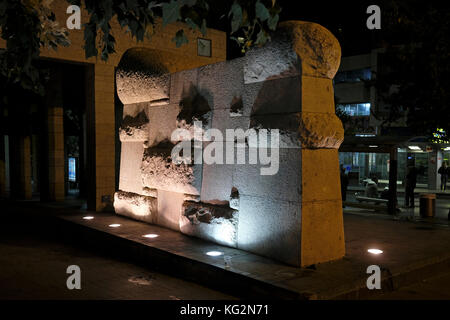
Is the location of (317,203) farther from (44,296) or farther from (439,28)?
(439,28)

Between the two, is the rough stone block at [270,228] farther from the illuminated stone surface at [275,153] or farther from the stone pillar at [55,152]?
the stone pillar at [55,152]

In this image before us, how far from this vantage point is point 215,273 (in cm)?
583

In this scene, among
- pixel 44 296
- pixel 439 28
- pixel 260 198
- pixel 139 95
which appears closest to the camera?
pixel 44 296

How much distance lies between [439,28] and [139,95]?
7.49 metres

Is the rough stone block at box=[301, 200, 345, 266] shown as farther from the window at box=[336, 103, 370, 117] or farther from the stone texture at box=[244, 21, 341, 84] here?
the window at box=[336, 103, 370, 117]

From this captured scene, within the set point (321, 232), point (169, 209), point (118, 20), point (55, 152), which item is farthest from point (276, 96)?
point (55, 152)

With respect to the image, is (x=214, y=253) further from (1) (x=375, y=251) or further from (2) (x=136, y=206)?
(2) (x=136, y=206)

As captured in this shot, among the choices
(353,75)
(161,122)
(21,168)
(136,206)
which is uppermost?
(353,75)

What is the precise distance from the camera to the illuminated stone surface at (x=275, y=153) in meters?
5.93

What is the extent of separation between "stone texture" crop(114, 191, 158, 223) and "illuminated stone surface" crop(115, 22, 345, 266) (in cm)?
89

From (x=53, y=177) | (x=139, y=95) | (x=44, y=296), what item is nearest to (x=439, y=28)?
(x=139, y=95)

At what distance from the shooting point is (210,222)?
7309mm

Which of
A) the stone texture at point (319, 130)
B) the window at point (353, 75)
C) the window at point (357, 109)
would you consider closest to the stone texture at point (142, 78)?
the stone texture at point (319, 130)

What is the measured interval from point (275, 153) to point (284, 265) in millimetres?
1604
